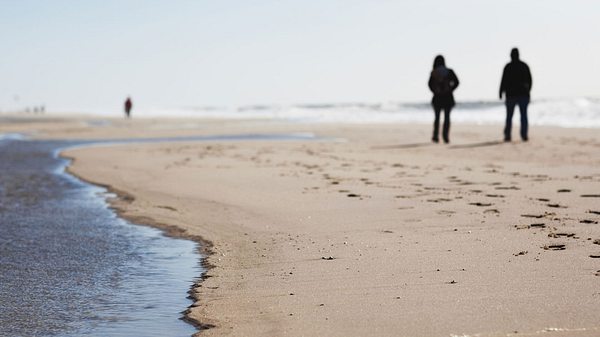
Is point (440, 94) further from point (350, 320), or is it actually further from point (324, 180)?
point (350, 320)

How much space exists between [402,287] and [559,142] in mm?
11737

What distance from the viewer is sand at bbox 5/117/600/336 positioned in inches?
157

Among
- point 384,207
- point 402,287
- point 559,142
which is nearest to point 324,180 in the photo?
point 384,207

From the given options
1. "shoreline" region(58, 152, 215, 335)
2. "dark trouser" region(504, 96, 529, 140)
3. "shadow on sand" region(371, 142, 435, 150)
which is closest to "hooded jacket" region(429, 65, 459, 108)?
"shadow on sand" region(371, 142, 435, 150)

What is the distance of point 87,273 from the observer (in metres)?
5.39

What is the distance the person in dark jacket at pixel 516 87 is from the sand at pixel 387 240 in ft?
11.9

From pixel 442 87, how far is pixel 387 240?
1126cm

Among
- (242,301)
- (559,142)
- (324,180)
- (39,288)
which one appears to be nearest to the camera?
(242,301)

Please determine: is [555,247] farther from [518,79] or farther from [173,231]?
[518,79]

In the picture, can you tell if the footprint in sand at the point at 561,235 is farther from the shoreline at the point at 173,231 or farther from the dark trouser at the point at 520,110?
the dark trouser at the point at 520,110

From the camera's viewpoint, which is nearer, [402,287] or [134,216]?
[402,287]

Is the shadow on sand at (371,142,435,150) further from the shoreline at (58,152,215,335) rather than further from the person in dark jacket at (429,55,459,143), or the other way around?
the shoreline at (58,152,215,335)

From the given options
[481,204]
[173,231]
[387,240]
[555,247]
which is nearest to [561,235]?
[555,247]

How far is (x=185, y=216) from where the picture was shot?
7.87 metres
